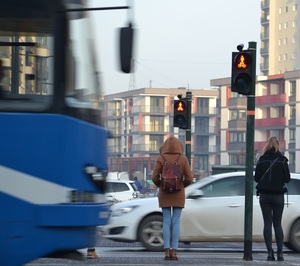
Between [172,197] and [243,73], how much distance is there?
6.94 feet

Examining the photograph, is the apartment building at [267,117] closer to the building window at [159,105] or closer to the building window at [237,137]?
the building window at [237,137]

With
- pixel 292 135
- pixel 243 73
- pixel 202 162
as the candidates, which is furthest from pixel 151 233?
pixel 202 162

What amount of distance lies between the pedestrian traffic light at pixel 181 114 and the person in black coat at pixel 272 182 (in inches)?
441

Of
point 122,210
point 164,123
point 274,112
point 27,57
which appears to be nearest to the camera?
point 27,57

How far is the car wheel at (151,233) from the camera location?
696 inches

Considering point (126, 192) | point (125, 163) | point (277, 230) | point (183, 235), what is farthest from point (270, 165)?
point (125, 163)

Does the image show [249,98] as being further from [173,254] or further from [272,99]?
[272,99]

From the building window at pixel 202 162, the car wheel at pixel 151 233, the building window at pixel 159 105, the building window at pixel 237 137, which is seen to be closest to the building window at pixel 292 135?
the building window at pixel 237 137

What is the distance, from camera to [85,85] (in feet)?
30.7

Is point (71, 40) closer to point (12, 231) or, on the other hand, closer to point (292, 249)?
point (12, 231)

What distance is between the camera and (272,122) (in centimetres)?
12088

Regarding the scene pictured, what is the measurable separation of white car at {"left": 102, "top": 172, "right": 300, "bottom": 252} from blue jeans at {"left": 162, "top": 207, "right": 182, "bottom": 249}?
2.62m

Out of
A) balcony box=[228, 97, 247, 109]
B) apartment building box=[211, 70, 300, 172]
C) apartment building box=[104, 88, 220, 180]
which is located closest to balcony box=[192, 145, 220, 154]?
apartment building box=[104, 88, 220, 180]

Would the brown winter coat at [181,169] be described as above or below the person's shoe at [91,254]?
above
